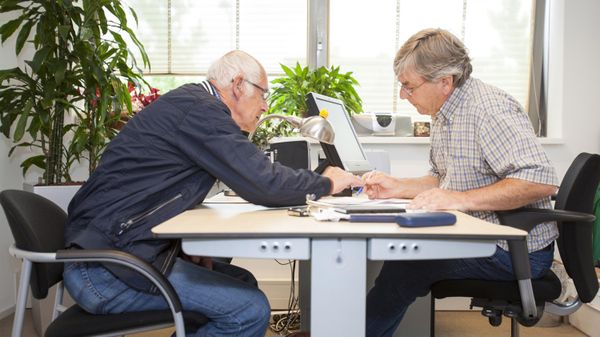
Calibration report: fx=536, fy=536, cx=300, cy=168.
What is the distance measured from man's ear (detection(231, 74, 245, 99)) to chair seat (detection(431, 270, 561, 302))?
0.90 metres

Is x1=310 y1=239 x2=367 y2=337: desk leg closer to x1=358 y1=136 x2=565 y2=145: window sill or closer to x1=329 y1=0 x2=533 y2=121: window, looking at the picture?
x1=358 y1=136 x2=565 y2=145: window sill

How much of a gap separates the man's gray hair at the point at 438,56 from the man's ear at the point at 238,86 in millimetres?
611

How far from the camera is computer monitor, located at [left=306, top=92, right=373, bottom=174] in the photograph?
2.19 meters

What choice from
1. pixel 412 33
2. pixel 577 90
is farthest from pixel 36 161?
pixel 577 90

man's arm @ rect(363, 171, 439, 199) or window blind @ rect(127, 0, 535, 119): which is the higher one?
window blind @ rect(127, 0, 535, 119)

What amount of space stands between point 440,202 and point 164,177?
2.74 feet

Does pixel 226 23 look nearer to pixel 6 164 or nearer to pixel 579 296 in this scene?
pixel 6 164

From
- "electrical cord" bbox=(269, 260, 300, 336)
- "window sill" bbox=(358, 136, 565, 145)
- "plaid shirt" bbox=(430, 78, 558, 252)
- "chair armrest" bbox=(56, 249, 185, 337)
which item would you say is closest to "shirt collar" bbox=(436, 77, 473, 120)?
"plaid shirt" bbox=(430, 78, 558, 252)

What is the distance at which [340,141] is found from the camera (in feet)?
7.44

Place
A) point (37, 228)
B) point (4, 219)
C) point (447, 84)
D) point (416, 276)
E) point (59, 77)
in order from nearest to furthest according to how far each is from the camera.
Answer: point (37, 228) → point (416, 276) → point (447, 84) → point (59, 77) → point (4, 219)

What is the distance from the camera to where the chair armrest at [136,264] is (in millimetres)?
1338

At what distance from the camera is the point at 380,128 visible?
11.7 ft

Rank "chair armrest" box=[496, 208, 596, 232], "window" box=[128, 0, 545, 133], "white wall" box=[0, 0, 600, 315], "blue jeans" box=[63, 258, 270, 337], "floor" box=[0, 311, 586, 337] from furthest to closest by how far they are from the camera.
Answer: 1. "window" box=[128, 0, 545, 133]
2. "white wall" box=[0, 0, 600, 315]
3. "floor" box=[0, 311, 586, 337]
4. "chair armrest" box=[496, 208, 596, 232]
5. "blue jeans" box=[63, 258, 270, 337]

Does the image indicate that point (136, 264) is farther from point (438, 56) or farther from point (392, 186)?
point (438, 56)
